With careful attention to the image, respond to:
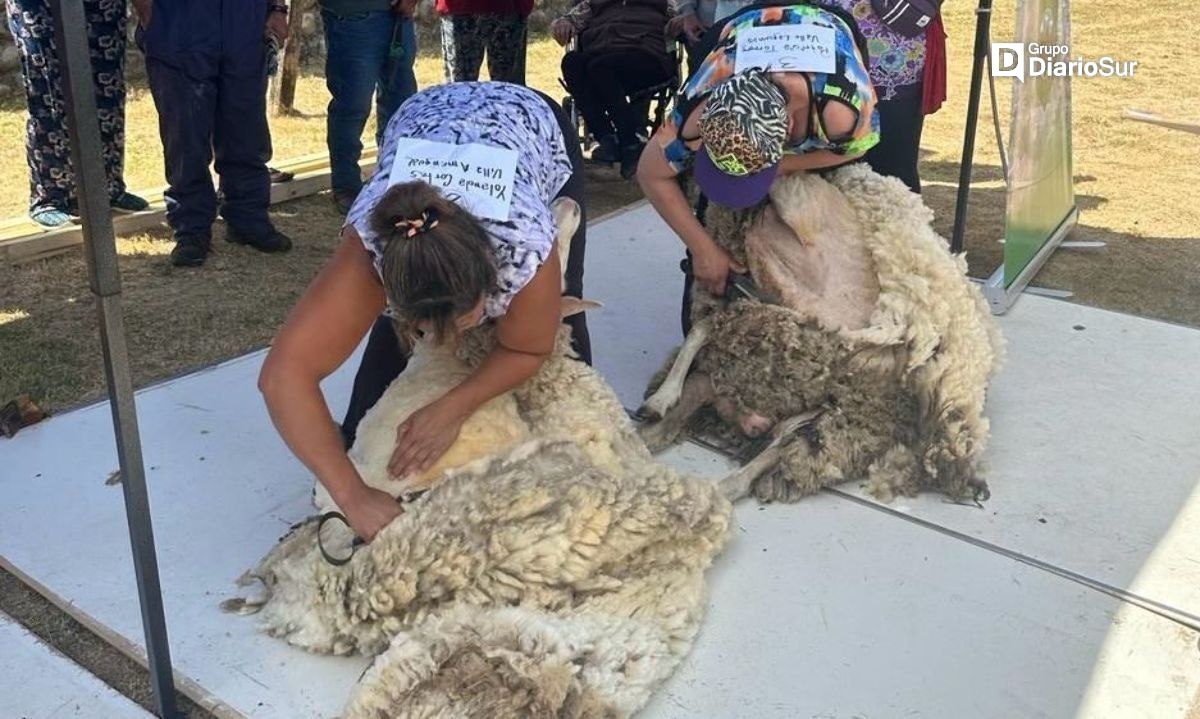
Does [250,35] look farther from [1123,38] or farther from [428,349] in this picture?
[1123,38]

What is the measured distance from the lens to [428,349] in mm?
2756

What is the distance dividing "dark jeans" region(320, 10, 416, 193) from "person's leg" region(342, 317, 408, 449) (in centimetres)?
290

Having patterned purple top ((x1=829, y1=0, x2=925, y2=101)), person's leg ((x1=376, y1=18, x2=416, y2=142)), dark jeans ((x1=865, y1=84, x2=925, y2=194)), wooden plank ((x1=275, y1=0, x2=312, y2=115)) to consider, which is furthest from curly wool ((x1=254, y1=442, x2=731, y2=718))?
wooden plank ((x1=275, y1=0, x2=312, y2=115))

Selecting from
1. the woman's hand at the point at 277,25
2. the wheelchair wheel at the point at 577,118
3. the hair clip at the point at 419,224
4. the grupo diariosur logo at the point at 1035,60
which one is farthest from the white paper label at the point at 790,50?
the wheelchair wheel at the point at 577,118

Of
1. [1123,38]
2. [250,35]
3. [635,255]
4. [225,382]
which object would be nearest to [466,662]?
[225,382]

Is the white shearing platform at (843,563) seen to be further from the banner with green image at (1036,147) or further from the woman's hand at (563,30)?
the woman's hand at (563,30)

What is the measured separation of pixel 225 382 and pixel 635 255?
79.1 inches

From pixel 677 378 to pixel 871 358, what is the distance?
573mm

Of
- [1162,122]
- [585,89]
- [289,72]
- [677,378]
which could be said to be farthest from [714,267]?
[1162,122]

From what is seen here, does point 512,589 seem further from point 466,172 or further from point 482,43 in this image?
point 482,43

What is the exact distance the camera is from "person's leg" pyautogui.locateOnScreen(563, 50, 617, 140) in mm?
6449

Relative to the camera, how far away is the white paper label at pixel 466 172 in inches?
90.7

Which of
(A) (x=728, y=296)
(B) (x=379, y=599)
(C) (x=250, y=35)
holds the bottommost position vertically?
(B) (x=379, y=599)

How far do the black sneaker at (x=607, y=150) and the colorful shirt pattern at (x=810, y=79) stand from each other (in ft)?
11.8
